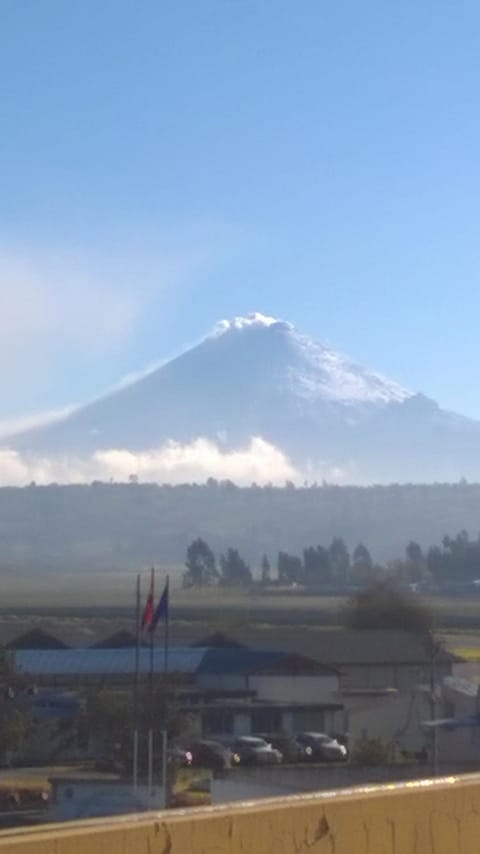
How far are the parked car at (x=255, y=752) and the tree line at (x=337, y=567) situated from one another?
1509 inches

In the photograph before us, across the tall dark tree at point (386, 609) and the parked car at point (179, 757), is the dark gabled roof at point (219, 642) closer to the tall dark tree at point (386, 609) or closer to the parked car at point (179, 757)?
the tall dark tree at point (386, 609)

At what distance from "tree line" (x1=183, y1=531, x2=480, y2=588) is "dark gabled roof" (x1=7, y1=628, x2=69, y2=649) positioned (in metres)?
16.7

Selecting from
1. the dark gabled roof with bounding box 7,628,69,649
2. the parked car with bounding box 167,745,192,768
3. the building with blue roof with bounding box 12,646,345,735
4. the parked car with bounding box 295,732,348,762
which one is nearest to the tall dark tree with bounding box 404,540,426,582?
the dark gabled roof with bounding box 7,628,69,649

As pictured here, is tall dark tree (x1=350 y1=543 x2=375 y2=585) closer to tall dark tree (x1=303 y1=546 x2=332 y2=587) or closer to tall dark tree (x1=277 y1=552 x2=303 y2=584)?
tall dark tree (x1=303 y1=546 x2=332 y2=587)

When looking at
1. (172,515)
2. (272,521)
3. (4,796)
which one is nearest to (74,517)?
(172,515)

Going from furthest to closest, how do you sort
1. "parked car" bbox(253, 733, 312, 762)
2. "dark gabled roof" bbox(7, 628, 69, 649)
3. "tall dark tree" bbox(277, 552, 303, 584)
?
"tall dark tree" bbox(277, 552, 303, 584)
"dark gabled roof" bbox(7, 628, 69, 649)
"parked car" bbox(253, 733, 312, 762)

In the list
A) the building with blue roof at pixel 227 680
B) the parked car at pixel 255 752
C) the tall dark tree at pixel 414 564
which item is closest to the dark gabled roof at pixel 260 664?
the building with blue roof at pixel 227 680

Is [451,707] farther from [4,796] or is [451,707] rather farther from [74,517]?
[74,517]

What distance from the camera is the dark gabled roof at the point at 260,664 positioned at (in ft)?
176

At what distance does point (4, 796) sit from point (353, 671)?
3235 cm

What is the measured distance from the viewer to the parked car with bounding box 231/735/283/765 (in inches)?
1553

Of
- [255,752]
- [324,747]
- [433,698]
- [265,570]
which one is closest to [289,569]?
[265,570]

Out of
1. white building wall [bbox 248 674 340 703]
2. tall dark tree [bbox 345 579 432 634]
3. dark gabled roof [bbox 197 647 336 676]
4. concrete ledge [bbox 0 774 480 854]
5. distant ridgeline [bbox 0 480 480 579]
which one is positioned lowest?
concrete ledge [bbox 0 774 480 854]

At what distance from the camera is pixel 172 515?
11256 centimetres
